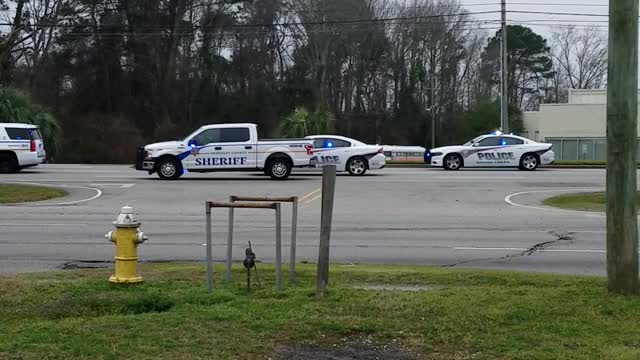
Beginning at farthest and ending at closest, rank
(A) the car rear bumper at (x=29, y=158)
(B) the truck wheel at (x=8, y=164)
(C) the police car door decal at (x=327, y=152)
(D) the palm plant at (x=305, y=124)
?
(D) the palm plant at (x=305, y=124), (A) the car rear bumper at (x=29, y=158), (B) the truck wheel at (x=8, y=164), (C) the police car door decal at (x=327, y=152)

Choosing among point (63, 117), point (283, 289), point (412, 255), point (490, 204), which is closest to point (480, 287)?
point (283, 289)

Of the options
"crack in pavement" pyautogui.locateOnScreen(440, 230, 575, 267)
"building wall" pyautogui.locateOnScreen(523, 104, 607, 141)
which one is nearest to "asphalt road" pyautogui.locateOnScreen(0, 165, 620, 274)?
"crack in pavement" pyautogui.locateOnScreen(440, 230, 575, 267)

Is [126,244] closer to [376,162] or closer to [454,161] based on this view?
[376,162]

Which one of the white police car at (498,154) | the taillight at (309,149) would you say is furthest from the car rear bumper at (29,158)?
the white police car at (498,154)

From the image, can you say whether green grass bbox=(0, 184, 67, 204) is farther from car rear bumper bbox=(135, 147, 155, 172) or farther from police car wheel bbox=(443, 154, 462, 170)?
police car wheel bbox=(443, 154, 462, 170)

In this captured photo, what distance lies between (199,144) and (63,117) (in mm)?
41092

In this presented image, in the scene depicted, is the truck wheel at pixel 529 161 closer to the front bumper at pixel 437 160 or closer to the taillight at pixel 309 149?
the front bumper at pixel 437 160

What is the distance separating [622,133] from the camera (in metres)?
6.84

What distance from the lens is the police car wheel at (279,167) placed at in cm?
2762

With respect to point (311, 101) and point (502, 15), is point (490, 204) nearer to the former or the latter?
point (502, 15)

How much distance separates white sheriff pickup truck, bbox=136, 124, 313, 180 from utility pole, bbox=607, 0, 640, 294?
20.9 metres

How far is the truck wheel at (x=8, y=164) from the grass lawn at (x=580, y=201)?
20225 mm

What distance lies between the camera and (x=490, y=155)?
34.6 metres

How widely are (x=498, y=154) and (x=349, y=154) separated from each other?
7.78m
